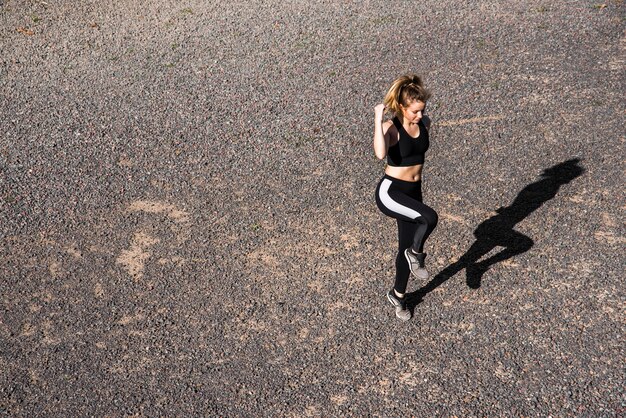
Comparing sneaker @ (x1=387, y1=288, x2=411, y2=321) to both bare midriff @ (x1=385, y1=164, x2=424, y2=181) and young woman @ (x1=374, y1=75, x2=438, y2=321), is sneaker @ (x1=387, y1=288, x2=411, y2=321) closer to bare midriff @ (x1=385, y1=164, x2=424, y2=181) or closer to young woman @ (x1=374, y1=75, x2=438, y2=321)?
young woman @ (x1=374, y1=75, x2=438, y2=321)

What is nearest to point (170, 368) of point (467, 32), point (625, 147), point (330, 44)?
point (625, 147)

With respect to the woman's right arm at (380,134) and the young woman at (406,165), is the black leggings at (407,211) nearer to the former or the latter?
the young woman at (406,165)

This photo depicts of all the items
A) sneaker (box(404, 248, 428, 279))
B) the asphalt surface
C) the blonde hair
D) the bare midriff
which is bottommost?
the asphalt surface

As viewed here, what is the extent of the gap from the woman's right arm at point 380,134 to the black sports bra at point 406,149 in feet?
0.41

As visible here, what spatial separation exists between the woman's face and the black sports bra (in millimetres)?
120

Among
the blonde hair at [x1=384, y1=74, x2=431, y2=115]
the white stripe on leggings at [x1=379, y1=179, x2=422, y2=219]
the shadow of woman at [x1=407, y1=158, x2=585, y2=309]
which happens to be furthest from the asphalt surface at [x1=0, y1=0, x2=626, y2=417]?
the blonde hair at [x1=384, y1=74, x2=431, y2=115]

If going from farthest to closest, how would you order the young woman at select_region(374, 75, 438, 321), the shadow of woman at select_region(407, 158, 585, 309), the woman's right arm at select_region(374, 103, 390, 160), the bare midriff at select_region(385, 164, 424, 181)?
the shadow of woman at select_region(407, 158, 585, 309), the bare midriff at select_region(385, 164, 424, 181), the young woman at select_region(374, 75, 438, 321), the woman's right arm at select_region(374, 103, 390, 160)

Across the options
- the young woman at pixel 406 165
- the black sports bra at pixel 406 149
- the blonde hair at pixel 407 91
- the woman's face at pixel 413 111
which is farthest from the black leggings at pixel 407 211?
the blonde hair at pixel 407 91

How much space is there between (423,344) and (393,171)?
149cm

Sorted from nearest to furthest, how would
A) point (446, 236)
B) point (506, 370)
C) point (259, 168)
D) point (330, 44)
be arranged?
point (506, 370)
point (446, 236)
point (259, 168)
point (330, 44)

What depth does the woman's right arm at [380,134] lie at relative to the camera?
19.6ft

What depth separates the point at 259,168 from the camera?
9023mm

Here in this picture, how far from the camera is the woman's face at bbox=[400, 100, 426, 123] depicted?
6082 millimetres

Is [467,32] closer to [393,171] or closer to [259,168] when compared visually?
[259,168]
